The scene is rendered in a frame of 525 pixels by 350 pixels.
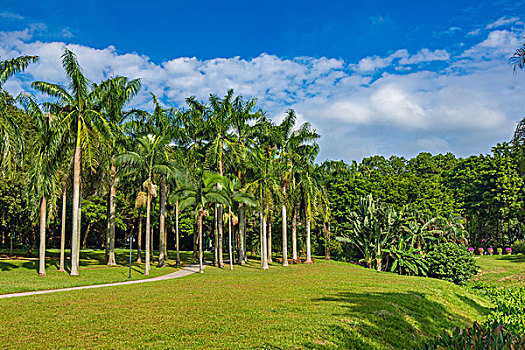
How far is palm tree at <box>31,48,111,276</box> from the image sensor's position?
22703 millimetres

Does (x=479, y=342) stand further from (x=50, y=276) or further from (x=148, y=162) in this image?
(x=148, y=162)

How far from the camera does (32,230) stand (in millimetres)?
33531

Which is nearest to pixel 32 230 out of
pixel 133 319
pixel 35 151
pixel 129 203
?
pixel 129 203

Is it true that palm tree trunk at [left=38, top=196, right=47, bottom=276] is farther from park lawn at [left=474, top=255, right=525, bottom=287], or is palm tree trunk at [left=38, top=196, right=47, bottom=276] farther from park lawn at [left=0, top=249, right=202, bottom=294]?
park lawn at [left=474, top=255, right=525, bottom=287]

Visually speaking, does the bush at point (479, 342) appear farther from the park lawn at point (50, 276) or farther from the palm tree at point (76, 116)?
the palm tree at point (76, 116)

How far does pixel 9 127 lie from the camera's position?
1761 centimetres

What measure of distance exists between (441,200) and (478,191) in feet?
22.0

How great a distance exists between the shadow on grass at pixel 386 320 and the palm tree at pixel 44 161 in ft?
55.5

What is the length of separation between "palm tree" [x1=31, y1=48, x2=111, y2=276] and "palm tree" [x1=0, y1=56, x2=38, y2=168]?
306 cm

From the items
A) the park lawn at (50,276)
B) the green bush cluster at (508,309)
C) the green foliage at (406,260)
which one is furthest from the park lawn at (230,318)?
the green foliage at (406,260)

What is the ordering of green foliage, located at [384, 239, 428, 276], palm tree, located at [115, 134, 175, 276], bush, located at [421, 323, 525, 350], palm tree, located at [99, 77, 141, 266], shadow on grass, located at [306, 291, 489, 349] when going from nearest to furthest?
bush, located at [421, 323, 525, 350], shadow on grass, located at [306, 291, 489, 349], palm tree, located at [115, 134, 175, 276], palm tree, located at [99, 77, 141, 266], green foliage, located at [384, 239, 428, 276]

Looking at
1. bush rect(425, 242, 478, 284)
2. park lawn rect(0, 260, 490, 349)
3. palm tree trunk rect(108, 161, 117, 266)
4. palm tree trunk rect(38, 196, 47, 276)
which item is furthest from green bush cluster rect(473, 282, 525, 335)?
palm tree trunk rect(108, 161, 117, 266)

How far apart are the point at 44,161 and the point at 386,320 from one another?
1988 cm

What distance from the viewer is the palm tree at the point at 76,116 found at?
74.5 ft
